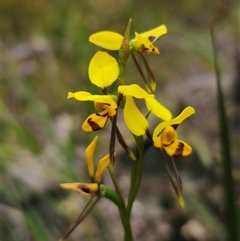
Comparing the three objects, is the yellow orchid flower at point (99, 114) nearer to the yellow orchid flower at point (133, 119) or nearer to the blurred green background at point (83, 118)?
the yellow orchid flower at point (133, 119)

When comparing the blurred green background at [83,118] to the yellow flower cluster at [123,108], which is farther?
the blurred green background at [83,118]

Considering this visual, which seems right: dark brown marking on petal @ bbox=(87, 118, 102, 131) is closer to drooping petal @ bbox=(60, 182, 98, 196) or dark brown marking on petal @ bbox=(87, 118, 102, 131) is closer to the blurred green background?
drooping petal @ bbox=(60, 182, 98, 196)

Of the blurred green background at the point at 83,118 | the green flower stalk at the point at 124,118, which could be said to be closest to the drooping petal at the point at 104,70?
the green flower stalk at the point at 124,118

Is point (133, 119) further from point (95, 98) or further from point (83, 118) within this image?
point (83, 118)

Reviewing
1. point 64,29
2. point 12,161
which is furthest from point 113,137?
point 64,29

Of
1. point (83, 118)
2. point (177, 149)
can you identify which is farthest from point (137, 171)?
point (83, 118)

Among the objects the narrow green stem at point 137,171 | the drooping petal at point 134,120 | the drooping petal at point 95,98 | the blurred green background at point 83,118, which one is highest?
the drooping petal at point 95,98
